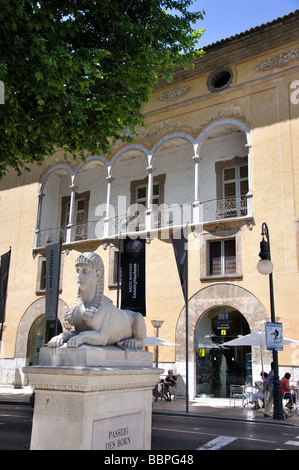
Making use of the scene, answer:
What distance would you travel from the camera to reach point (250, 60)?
64.9ft

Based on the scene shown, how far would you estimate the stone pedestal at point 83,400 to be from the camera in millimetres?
3709

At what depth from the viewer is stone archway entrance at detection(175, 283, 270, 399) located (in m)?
17.2

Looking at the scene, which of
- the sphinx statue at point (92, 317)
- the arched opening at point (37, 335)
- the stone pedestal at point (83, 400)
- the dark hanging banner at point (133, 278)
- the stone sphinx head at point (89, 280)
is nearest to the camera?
the stone pedestal at point (83, 400)

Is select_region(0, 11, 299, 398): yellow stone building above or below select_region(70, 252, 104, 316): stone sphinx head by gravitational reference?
above

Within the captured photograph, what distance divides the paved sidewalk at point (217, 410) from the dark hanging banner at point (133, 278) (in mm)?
3579

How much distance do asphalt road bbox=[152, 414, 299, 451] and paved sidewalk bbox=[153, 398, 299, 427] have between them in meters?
0.71

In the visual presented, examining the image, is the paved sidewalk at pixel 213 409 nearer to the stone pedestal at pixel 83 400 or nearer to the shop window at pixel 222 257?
the shop window at pixel 222 257

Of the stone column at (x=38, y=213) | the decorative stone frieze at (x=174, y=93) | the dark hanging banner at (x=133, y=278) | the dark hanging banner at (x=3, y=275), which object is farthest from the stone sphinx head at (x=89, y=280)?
the stone column at (x=38, y=213)

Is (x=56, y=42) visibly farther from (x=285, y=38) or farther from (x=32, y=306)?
(x=32, y=306)

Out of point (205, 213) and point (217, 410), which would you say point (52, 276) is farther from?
point (217, 410)

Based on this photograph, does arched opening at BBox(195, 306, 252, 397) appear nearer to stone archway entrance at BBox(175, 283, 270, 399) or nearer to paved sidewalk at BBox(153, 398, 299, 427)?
stone archway entrance at BBox(175, 283, 270, 399)

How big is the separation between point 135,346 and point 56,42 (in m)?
6.59

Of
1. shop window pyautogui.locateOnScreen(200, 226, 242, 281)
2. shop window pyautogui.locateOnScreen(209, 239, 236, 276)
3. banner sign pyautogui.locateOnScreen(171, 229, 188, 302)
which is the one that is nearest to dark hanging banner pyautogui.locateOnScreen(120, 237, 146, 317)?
banner sign pyautogui.locateOnScreen(171, 229, 188, 302)
